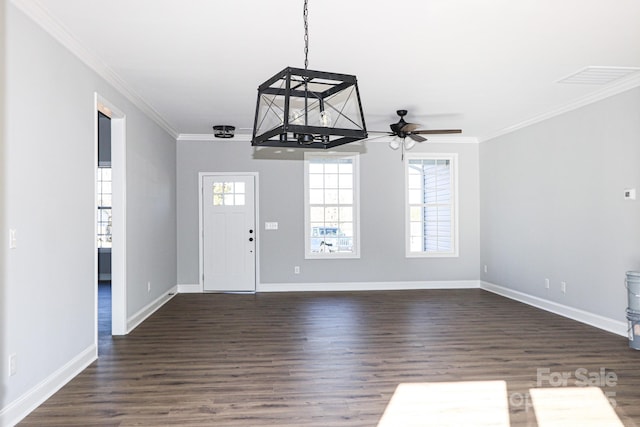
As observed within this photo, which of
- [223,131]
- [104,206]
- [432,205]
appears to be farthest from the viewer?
[104,206]

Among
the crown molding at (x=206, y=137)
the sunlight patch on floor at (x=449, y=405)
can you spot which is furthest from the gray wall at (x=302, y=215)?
the sunlight patch on floor at (x=449, y=405)

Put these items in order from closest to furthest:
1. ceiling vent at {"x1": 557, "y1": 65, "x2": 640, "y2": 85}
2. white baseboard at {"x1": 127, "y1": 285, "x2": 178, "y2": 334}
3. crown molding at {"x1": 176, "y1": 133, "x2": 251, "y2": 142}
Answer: ceiling vent at {"x1": 557, "y1": 65, "x2": 640, "y2": 85}
white baseboard at {"x1": 127, "y1": 285, "x2": 178, "y2": 334}
crown molding at {"x1": 176, "y1": 133, "x2": 251, "y2": 142}

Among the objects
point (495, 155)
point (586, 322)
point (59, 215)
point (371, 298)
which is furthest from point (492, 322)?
point (59, 215)

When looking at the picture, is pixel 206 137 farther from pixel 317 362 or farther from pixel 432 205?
pixel 317 362

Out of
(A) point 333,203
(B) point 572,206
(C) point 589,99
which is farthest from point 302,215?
(C) point 589,99

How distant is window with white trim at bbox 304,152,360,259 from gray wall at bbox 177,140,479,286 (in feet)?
0.47

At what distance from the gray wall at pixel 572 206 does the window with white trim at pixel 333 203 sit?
2267 millimetres

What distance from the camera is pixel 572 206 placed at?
17.1ft

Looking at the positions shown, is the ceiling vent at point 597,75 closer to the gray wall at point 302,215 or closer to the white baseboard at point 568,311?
the white baseboard at point 568,311

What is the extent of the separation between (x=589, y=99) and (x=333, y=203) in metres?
3.90

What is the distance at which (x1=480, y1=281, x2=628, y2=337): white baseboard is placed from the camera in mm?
4543

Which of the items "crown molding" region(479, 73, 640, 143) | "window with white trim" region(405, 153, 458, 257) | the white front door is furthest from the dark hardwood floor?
"crown molding" region(479, 73, 640, 143)

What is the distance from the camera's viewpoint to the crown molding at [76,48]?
2783mm

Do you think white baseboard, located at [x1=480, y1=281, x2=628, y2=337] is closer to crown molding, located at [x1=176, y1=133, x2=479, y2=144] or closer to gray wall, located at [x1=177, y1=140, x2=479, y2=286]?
gray wall, located at [x1=177, y1=140, x2=479, y2=286]
